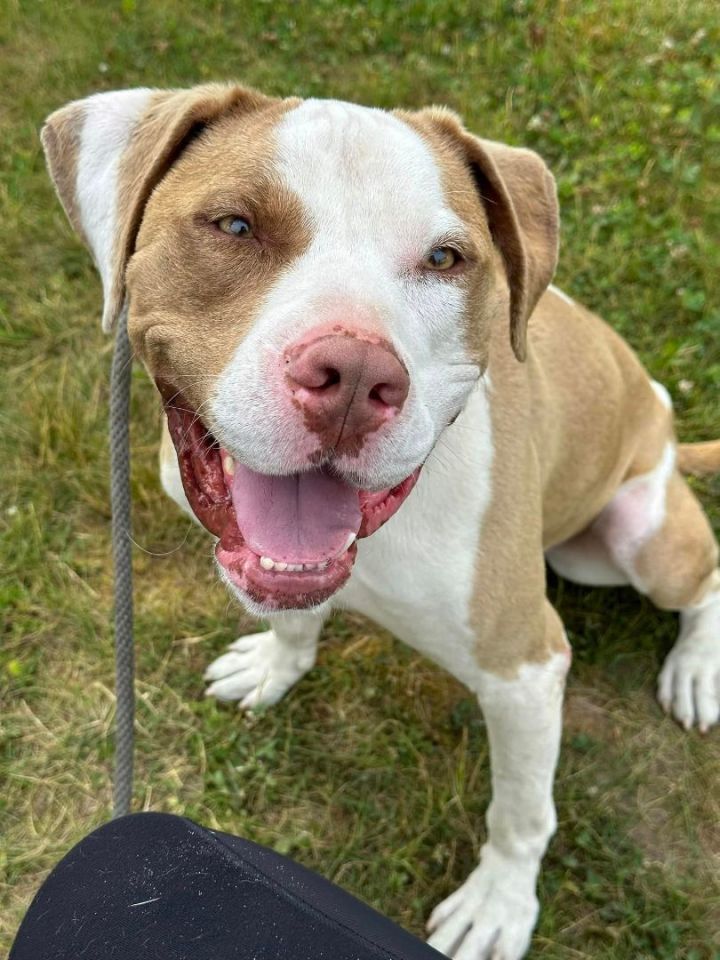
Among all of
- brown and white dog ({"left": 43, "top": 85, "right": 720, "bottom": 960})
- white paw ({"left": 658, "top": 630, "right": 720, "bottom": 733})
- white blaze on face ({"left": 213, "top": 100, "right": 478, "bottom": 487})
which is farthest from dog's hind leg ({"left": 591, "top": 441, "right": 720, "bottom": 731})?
white blaze on face ({"left": 213, "top": 100, "right": 478, "bottom": 487})

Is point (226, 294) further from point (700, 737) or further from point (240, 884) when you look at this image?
point (700, 737)

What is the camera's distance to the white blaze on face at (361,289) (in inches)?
71.5

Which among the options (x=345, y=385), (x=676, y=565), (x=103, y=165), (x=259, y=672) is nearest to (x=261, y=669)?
(x=259, y=672)

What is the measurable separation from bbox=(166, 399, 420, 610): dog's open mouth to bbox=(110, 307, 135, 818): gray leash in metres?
0.57

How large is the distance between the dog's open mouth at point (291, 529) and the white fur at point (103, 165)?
0.49 m

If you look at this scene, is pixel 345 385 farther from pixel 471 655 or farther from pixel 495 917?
pixel 495 917

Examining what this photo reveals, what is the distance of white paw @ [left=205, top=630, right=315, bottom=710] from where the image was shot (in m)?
3.58

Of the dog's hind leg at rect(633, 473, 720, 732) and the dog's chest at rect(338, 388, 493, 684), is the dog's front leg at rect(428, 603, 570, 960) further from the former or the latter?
the dog's hind leg at rect(633, 473, 720, 732)

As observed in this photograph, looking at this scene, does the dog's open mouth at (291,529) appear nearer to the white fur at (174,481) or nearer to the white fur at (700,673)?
the white fur at (174,481)

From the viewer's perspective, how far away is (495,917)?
3109mm

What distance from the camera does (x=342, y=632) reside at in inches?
152

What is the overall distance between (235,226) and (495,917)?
2.36m

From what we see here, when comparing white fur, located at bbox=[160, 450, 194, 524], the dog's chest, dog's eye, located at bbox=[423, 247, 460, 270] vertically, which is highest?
dog's eye, located at bbox=[423, 247, 460, 270]

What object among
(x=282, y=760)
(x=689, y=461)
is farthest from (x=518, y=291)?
(x=282, y=760)
